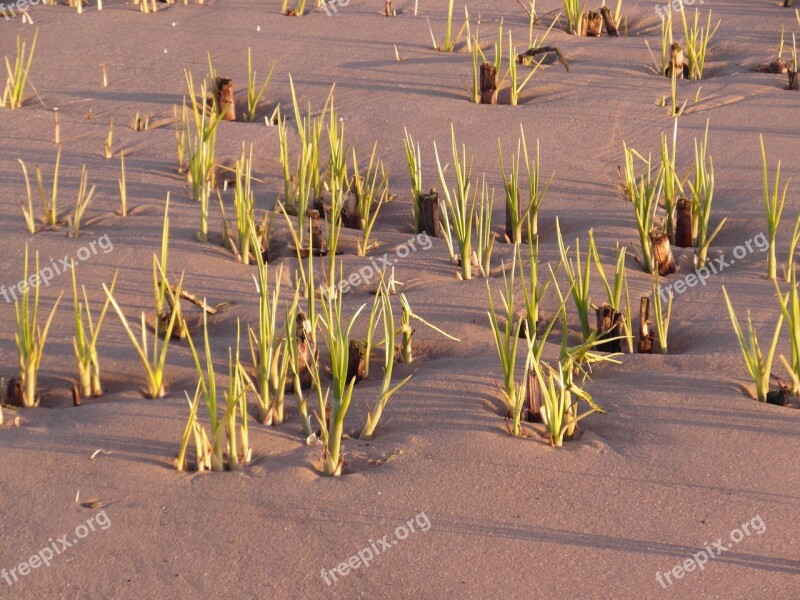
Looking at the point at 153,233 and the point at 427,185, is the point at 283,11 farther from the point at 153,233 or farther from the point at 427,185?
the point at 153,233

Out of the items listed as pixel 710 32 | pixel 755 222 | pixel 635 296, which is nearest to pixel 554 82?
pixel 710 32

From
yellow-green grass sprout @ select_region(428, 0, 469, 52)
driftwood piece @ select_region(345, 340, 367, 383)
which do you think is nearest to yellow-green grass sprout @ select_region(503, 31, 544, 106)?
yellow-green grass sprout @ select_region(428, 0, 469, 52)

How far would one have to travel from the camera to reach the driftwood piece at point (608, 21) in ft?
14.6

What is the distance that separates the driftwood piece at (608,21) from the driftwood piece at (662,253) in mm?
1933

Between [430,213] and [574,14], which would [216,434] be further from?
[574,14]

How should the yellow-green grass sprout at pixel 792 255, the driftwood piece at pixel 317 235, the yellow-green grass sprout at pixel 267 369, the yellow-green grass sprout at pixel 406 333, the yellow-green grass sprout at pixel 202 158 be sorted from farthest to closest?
the yellow-green grass sprout at pixel 202 158 < the driftwood piece at pixel 317 235 < the yellow-green grass sprout at pixel 792 255 < the yellow-green grass sprout at pixel 406 333 < the yellow-green grass sprout at pixel 267 369

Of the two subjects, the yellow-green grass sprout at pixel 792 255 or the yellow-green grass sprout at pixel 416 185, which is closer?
the yellow-green grass sprout at pixel 792 255

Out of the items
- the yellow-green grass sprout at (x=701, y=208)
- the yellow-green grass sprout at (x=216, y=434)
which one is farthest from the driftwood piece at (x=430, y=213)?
the yellow-green grass sprout at (x=216, y=434)

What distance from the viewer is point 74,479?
1987 millimetres

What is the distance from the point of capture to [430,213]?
3078 mm

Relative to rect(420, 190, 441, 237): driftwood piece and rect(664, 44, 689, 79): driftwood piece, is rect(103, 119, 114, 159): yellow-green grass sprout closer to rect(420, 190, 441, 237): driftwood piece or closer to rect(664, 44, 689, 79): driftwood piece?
rect(420, 190, 441, 237): driftwood piece

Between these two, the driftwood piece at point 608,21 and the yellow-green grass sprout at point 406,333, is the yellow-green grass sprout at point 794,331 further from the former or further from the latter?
the driftwood piece at point 608,21

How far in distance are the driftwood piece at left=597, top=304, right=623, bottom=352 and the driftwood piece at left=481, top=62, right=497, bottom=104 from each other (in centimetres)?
158

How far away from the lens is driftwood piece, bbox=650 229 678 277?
2783 millimetres
